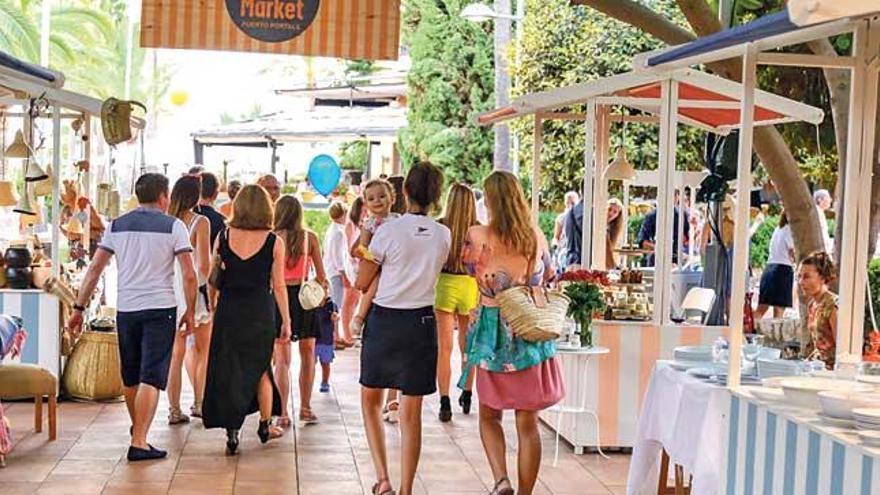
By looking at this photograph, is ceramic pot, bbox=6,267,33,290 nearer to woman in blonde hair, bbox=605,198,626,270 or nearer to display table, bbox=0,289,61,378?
display table, bbox=0,289,61,378

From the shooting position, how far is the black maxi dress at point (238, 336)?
7.27 meters

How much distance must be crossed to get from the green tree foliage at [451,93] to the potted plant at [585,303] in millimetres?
14590

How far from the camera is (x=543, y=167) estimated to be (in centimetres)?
1850

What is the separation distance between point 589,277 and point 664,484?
2.01 metres

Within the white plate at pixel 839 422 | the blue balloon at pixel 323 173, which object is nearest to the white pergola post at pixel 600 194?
the white plate at pixel 839 422

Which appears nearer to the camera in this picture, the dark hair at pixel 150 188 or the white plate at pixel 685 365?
the white plate at pixel 685 365

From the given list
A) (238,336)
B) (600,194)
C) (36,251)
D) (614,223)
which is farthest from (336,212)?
(238,336)

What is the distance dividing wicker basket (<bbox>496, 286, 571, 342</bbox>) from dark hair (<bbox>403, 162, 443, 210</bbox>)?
23.7 inches

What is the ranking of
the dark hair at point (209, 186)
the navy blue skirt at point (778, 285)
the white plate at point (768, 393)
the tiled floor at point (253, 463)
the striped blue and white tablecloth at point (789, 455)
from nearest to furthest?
the striped blue and white tablecloth at point (789, 455) → the white plate at point (768, 393) → the tiled floor at point (253, 463) → the dark hair at point (209, 186) → the navy blue skirt at point (778, 285)

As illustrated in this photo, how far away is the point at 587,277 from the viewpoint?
7.91m

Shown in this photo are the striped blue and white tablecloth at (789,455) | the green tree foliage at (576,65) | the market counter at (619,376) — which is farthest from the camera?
the green tree foliage at (576,65)

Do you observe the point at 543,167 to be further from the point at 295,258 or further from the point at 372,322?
the point at 372,322

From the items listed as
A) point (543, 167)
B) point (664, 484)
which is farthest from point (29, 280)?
point (543, 167)

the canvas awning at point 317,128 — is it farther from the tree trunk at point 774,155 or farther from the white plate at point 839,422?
the white plate at point 839,422
